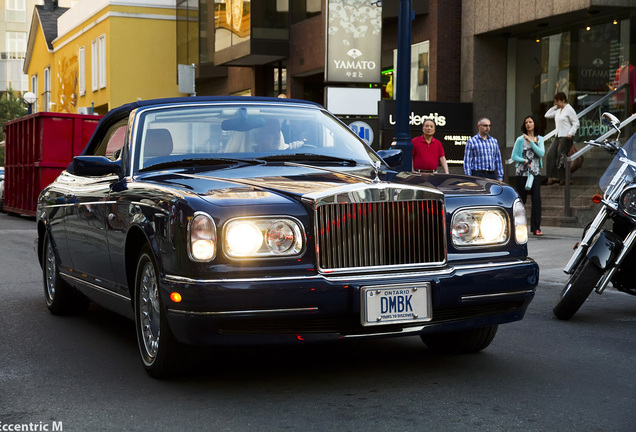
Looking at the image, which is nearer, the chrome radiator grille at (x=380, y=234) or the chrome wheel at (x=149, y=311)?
the chrome radiator grille at (x=380, y=234)

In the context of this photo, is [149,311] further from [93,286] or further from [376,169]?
[376,169]

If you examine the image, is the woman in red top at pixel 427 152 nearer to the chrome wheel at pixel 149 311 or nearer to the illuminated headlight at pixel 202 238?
the chrome wheel at pixel 149 311

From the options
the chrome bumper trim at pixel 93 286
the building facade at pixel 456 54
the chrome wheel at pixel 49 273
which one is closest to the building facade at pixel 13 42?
the building facade at pixel 456 54

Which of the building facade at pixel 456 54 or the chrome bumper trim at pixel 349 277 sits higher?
the building facade at pixel 456 54

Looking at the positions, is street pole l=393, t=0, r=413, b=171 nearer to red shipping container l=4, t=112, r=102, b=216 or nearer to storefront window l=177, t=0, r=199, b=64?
red shipping container l=4, t=112, r=102, b=216

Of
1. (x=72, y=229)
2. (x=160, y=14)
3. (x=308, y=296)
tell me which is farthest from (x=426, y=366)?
(x=160, y=14)

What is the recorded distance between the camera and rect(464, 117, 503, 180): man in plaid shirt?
1459 centimetres

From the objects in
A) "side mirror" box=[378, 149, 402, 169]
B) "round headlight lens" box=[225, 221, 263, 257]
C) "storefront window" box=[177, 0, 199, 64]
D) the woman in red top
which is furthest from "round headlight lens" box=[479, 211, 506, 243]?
"storefront window" box=[177, 0, 199, 64]

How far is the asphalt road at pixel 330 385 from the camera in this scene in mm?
4551

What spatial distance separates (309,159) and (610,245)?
2.38 metres

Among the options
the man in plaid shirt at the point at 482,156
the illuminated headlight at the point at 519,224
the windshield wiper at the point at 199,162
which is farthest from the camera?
the man in plaid shirt at the point at 482,156

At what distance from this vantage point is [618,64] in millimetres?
19859

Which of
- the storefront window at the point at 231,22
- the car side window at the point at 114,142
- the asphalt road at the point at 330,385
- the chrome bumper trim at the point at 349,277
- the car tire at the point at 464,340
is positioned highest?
the storefront window at the point at 231,22

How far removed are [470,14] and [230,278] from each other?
1878 cm
